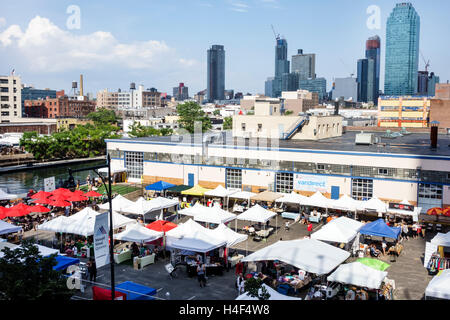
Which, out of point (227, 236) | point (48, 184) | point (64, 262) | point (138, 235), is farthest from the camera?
point (48, 184)

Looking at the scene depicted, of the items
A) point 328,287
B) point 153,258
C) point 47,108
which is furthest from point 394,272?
point 47,108

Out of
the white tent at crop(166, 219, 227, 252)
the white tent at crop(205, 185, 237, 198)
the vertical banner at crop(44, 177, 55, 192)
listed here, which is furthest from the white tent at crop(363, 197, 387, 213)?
the vertical banner at crop(44, 177, 55, 192)

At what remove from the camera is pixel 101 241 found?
656 inches

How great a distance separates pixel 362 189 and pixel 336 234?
12.6 meters

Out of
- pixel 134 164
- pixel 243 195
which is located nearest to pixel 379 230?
pixel 243 195

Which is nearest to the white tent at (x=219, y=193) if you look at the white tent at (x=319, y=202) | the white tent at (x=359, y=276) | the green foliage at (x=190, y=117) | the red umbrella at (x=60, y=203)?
the white tent at (x=319, y=202)

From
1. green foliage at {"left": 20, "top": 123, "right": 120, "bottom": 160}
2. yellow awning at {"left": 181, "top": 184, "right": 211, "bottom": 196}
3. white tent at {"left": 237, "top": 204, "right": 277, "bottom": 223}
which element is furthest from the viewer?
green foliage at {"left": 20, "top": 123, "right": 120, "bottom": 160}

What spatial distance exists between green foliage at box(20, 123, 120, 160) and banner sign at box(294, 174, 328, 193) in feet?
186

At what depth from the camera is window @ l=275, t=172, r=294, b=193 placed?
1500 inches

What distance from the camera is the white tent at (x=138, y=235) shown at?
23.7m

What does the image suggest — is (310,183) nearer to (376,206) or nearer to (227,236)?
(376,206)

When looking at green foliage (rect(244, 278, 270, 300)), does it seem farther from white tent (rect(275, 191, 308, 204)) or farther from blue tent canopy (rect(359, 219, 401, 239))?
white tent (rect(275, 191, 308, 204))

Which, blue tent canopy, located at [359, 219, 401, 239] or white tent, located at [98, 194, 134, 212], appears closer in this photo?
blue tent canopy, located at [359, 219, 401, 239]
